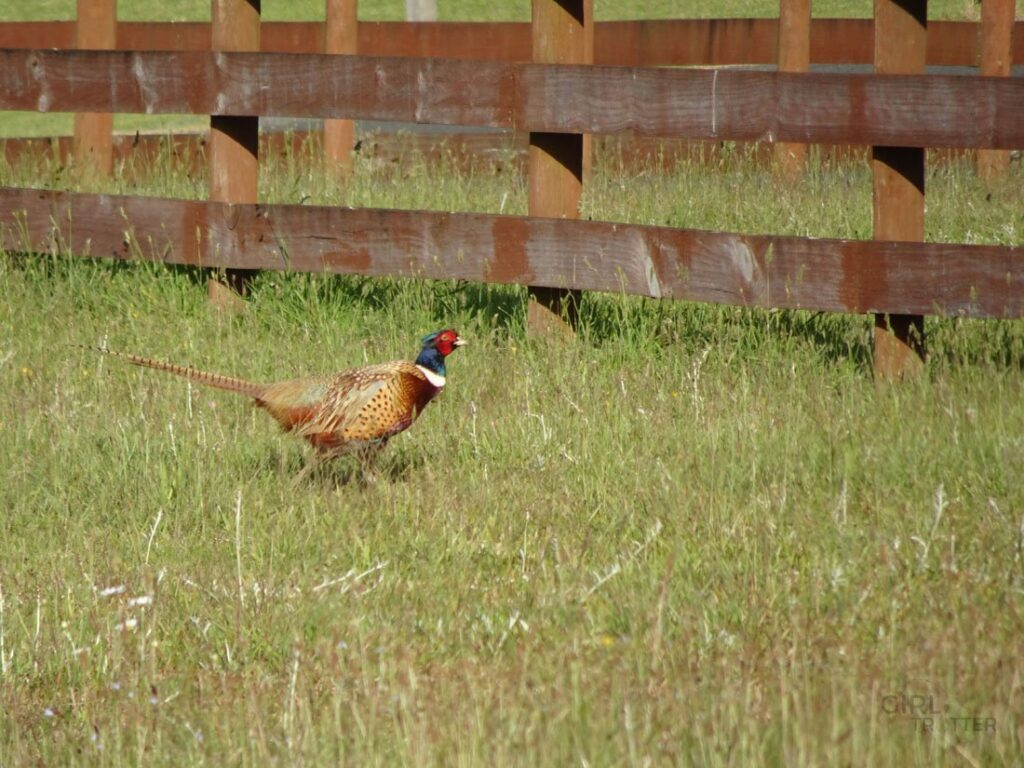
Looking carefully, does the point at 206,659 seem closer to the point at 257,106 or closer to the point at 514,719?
the point at 514,719

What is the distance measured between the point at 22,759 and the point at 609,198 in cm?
680

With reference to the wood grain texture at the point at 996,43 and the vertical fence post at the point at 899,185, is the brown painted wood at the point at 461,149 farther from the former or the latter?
the vertical fence post at the point at 899,185

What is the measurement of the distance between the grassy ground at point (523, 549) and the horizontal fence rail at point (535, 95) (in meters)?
0.88

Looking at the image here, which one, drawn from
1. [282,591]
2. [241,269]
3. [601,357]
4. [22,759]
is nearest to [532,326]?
[601,357]

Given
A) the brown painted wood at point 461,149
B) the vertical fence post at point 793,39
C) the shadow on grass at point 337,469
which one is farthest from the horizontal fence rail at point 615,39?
the shadow on grass at point 337,469

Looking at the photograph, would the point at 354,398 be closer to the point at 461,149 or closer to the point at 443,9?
the point at 461,149

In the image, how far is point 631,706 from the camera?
9.75ft

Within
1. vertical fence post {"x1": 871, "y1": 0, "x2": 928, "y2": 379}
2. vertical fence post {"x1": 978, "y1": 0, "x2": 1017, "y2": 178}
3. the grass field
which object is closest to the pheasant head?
vertical fence post {"x1": 871, "y1": 0, "x2": 928, "y2": 379}

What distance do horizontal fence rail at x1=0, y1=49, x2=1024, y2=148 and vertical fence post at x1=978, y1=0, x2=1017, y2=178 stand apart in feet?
18.3

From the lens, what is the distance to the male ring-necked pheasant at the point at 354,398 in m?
4.98

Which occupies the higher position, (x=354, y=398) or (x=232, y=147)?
(x=232, y=147)

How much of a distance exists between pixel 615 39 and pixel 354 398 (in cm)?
1038

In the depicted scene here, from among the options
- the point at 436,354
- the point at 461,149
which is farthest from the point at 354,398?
the point at 461,149

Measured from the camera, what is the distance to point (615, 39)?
1467 centimetres
